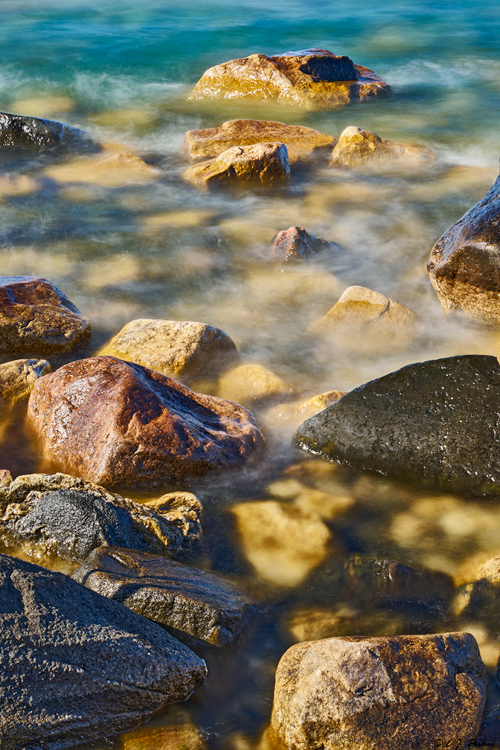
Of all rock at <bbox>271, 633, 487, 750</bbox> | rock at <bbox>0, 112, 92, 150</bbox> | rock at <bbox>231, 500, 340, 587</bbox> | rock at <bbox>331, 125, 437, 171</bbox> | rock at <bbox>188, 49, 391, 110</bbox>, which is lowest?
rock at <bbox>231, 500, 340, 587</bbox>

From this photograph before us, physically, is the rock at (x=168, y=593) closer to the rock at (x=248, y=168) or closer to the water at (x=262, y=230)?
the water at (x=262, y=230)

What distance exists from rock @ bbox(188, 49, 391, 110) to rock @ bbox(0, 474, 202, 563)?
1156 centimetres

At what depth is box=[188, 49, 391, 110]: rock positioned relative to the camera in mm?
13547

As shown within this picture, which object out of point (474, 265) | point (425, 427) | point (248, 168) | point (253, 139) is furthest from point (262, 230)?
point (425, 427)

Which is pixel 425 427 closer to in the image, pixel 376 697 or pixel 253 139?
pixel 376 697

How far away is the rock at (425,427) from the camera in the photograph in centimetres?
408

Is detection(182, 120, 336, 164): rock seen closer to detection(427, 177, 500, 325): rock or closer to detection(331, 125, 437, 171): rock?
detection(331, 125, 437, 171): rock

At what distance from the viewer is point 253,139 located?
35.3 feet

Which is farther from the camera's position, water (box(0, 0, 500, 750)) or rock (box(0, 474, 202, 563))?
water (box(0, 0, 500, 750))

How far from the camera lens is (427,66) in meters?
16.4

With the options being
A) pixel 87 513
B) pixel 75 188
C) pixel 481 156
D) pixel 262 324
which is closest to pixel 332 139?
pixel 481 156

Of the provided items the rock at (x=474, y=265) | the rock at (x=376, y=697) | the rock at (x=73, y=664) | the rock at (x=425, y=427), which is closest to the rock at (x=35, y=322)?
the rock at (x=425, y=427)

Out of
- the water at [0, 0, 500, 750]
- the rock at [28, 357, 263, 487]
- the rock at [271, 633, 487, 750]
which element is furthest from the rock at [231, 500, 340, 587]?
the rock at [271, 633, 487, 750]

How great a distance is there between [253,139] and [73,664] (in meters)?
9.55
